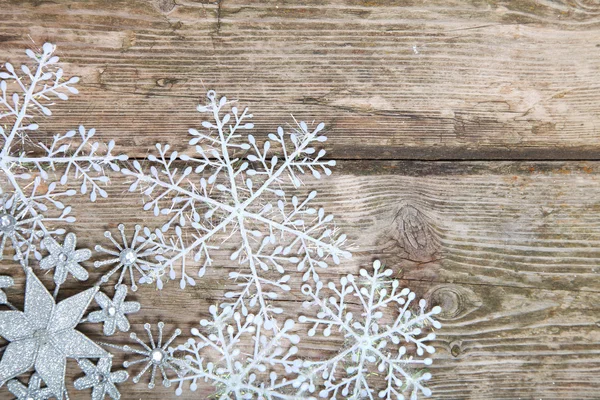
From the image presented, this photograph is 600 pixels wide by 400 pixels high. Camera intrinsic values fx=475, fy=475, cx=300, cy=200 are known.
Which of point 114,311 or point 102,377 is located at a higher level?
point 114,311

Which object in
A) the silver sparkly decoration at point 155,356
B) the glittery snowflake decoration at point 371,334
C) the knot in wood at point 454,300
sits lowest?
the silver sparkly decoration at point 155,356

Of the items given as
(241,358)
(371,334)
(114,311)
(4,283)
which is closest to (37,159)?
(4,283)

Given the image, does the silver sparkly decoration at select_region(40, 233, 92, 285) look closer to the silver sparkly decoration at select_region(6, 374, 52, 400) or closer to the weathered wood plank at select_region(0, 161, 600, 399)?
the weathered wood plank at select_region(0, 161, 600, 399)

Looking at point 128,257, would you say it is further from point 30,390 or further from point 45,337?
point 30,390

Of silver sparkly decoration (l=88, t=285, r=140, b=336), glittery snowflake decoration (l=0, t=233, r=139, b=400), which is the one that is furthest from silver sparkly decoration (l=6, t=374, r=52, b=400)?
silver sparkly decoration (l=88, t=285, r=140, b=336)

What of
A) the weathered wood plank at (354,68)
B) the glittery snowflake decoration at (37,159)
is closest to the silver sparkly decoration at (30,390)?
the glittery snowflake decoration at (37,159)

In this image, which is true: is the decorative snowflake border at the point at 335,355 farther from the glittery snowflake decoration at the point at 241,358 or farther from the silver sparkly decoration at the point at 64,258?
the silver sparkly decoration at the point at 64,258
